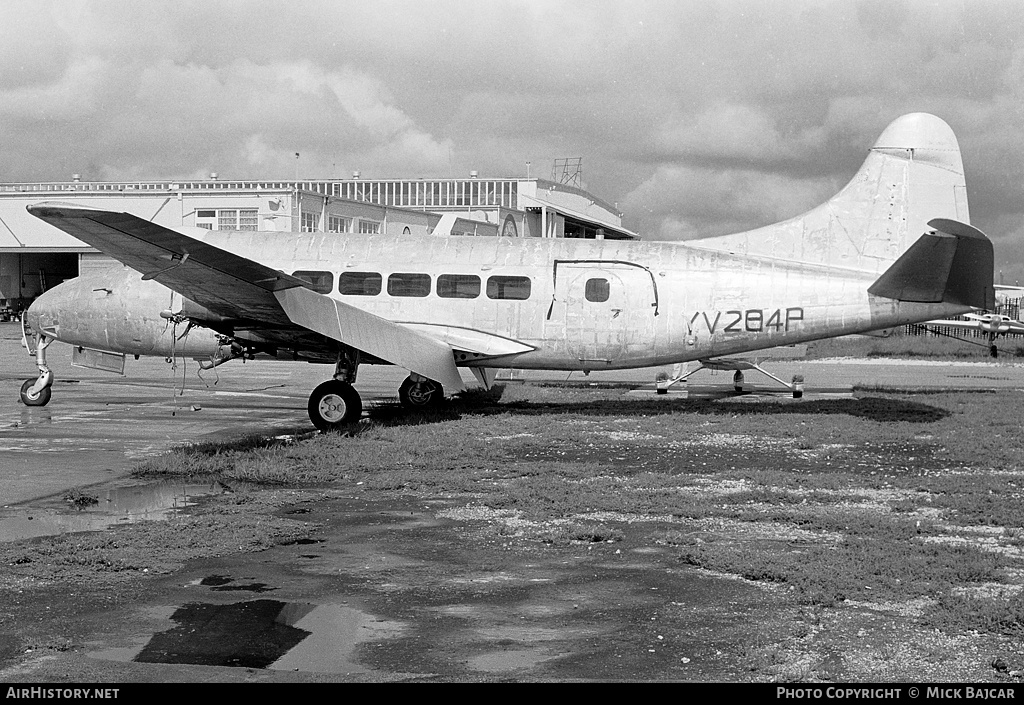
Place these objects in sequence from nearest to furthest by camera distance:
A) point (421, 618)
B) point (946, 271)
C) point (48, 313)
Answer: point (421, 618) < point (946, 271) < point (48, 313)

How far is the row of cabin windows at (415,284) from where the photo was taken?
64.8 ft

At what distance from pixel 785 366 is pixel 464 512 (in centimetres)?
2675

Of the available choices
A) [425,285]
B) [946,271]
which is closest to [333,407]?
[425,285]

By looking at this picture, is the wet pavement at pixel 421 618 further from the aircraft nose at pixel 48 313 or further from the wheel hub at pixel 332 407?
the aircraft nose at pixel 48 313

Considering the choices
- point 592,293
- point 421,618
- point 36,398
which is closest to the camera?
point 421,618

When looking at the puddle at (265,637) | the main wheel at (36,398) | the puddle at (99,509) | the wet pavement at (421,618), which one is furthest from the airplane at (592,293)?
the puddle at (265,637)

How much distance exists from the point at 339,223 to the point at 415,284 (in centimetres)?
3333

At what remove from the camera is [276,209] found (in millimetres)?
49344

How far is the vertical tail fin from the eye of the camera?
19562 millimetres

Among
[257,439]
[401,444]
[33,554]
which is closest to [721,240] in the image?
[401,444]

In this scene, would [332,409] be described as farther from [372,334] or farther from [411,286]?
[411,286]

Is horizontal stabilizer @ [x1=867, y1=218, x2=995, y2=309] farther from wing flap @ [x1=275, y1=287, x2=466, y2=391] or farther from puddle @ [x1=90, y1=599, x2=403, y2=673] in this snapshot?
puddle @ [x1=90, y1=599, x2=403, y2=673]

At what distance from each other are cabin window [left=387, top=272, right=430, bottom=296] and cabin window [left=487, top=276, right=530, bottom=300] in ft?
4.07

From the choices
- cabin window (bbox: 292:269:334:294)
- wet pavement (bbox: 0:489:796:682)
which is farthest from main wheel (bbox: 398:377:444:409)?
wet pavement (bbox: 0:489:796:682)
